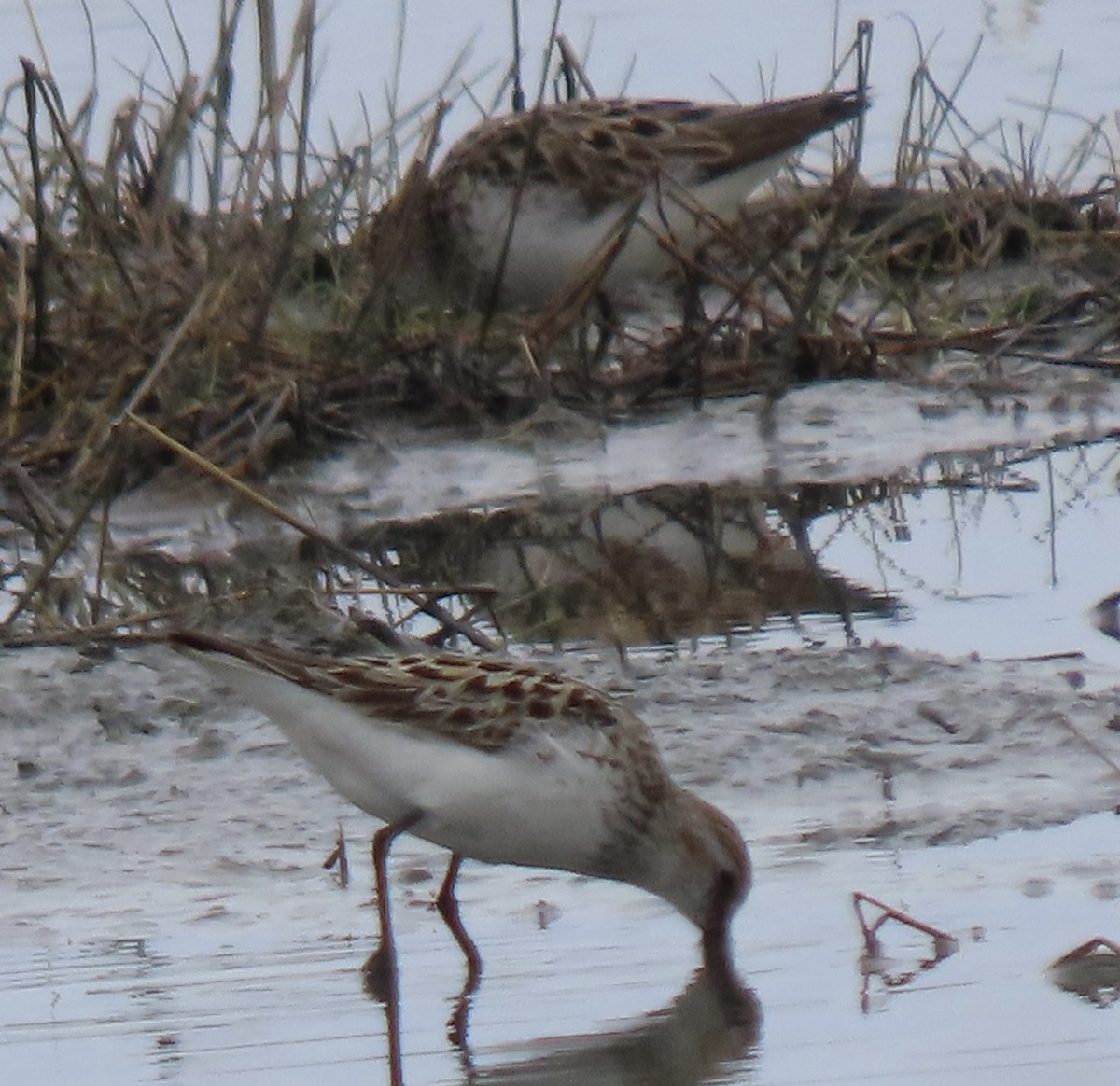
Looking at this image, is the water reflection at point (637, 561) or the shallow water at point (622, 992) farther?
the water reflection at point (637, 561)

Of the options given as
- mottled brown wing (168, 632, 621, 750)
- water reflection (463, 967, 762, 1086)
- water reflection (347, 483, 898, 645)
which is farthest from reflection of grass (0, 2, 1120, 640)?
water reflection (463, 967, 762, 1086)

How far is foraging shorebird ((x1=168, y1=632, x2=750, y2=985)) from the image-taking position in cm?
431

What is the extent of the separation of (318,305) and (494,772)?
439 cm

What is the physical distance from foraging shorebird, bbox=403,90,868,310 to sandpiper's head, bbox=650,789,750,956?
4089 millimetres

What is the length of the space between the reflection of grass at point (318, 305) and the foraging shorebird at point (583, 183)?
6.2 inches

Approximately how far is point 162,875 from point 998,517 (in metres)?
2.85

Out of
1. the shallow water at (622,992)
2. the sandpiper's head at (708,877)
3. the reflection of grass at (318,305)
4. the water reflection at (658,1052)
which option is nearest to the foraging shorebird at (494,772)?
the sandpiper's head at (708,877)

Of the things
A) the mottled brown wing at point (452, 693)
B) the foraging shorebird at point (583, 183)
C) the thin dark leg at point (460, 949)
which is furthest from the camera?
the foraging shorebird at point (583, 183)

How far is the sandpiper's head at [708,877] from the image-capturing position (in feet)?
13.9

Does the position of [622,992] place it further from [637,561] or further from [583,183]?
[583,183]

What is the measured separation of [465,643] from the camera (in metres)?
5.89

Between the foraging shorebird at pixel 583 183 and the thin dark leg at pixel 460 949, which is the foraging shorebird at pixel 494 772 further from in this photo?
the foraging shorebird at pixel 583 183

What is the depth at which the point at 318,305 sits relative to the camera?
8617mm

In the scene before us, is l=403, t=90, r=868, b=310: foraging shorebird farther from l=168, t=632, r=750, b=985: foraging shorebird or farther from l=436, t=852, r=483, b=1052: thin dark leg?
l=436, t=852, r=483, b=1052: thin dark leg
